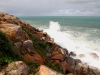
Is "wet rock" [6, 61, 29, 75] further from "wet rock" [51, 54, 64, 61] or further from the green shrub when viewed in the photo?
"wet rock" [51, 54, 64, 61]

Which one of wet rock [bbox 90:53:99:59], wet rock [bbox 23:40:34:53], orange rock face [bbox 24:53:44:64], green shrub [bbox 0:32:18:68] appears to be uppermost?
green shrub [bbox 0:32:18:68]

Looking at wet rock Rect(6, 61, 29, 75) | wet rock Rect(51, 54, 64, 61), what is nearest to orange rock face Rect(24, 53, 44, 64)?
wet rock Rect(51, 54, 64, 61)

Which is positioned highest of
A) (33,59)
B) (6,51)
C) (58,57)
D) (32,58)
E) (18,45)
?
(6,51)

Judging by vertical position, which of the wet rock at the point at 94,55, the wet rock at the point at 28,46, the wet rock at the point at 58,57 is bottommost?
the wet rock at the point at 94,55

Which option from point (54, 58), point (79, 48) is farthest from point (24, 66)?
point (79, 48)

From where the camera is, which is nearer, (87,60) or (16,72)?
(16,72)

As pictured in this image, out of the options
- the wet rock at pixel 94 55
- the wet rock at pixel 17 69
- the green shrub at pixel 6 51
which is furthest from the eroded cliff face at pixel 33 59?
the wet rock at pixel 94 55

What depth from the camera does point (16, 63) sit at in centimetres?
1159

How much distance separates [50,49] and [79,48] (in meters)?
11.8

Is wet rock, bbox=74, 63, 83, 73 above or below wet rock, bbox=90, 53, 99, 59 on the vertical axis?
above

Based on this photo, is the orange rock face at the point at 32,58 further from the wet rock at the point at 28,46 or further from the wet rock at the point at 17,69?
the wet rock at the point at 17,69

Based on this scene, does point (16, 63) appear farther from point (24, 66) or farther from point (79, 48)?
point (79, 48)

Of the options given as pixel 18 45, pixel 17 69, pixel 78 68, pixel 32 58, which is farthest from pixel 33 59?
pixel 78 68

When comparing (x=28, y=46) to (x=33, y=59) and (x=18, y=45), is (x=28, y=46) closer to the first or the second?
(x=18, y=45)
